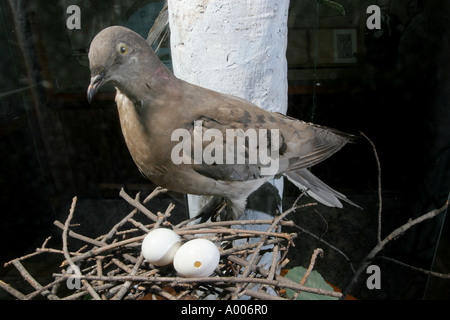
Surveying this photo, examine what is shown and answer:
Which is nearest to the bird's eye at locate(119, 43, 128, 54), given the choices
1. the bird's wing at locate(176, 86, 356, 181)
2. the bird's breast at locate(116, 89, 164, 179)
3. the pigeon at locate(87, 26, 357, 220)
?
the pigeon at locate(87, 26, 357, 220)

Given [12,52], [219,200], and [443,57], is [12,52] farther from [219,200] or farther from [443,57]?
[443,57]

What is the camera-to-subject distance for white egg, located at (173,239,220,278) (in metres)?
0.73

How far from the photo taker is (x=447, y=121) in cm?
134

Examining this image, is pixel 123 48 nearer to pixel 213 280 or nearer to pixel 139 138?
pixel 139 138

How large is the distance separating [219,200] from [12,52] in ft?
2.86

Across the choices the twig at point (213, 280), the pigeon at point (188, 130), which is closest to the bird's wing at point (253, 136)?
the pigeon at point (188, 130)

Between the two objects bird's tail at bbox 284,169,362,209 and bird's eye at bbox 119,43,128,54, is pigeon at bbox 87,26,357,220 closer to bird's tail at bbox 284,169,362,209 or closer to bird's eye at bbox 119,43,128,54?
bird's eye at bbox 119,43,128,54

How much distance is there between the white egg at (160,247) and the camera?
763 mm

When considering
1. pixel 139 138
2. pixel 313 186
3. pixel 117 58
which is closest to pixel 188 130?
pixel 139 138

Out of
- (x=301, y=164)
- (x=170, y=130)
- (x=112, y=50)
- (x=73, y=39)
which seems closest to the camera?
(x=112, y=50)

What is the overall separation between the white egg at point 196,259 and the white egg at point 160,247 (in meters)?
0.02

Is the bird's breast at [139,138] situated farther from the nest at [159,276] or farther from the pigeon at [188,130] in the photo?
the nest at [159,276]
